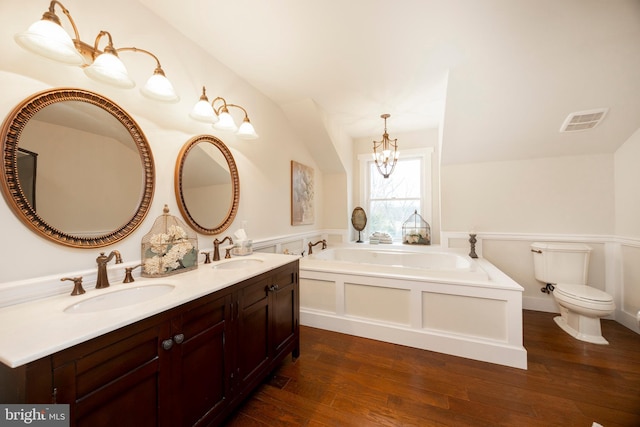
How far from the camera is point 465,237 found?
3.22 metres

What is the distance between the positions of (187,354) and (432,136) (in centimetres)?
397

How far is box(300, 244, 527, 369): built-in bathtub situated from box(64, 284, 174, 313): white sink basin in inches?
57.5

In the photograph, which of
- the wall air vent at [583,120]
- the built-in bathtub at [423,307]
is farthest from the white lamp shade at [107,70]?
the wall air vent at [583,120]

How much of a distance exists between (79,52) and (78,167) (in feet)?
1.76

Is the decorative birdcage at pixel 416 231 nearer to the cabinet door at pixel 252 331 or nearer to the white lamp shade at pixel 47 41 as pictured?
the cabinet door at pixel 252 331

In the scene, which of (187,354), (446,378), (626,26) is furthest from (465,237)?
(187,354)

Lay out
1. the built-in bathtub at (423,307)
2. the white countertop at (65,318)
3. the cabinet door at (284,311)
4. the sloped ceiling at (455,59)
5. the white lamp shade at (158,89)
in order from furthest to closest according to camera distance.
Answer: the built-in bathtub at (423,307)
the cabinet door at (284,311)
the sloped ceiling at (455,59)
the white lamp shade at (158,89)
the white countertop at (65,318)

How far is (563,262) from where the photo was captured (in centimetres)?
254

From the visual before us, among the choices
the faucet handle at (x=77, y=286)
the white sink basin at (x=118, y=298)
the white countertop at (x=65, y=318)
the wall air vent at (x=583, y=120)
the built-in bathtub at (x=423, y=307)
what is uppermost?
the wall air vent at (x=583, y=120)

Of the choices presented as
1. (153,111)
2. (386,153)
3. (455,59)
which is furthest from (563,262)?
(153,111)

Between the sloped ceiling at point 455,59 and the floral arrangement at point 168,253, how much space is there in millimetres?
1439

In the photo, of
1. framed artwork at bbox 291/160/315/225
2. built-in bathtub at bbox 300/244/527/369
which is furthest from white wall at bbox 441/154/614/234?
framed artwork at bbox 291/160/315/225

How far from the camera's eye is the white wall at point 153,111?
3.35 ft

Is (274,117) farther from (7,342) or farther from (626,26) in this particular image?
(626,26)
